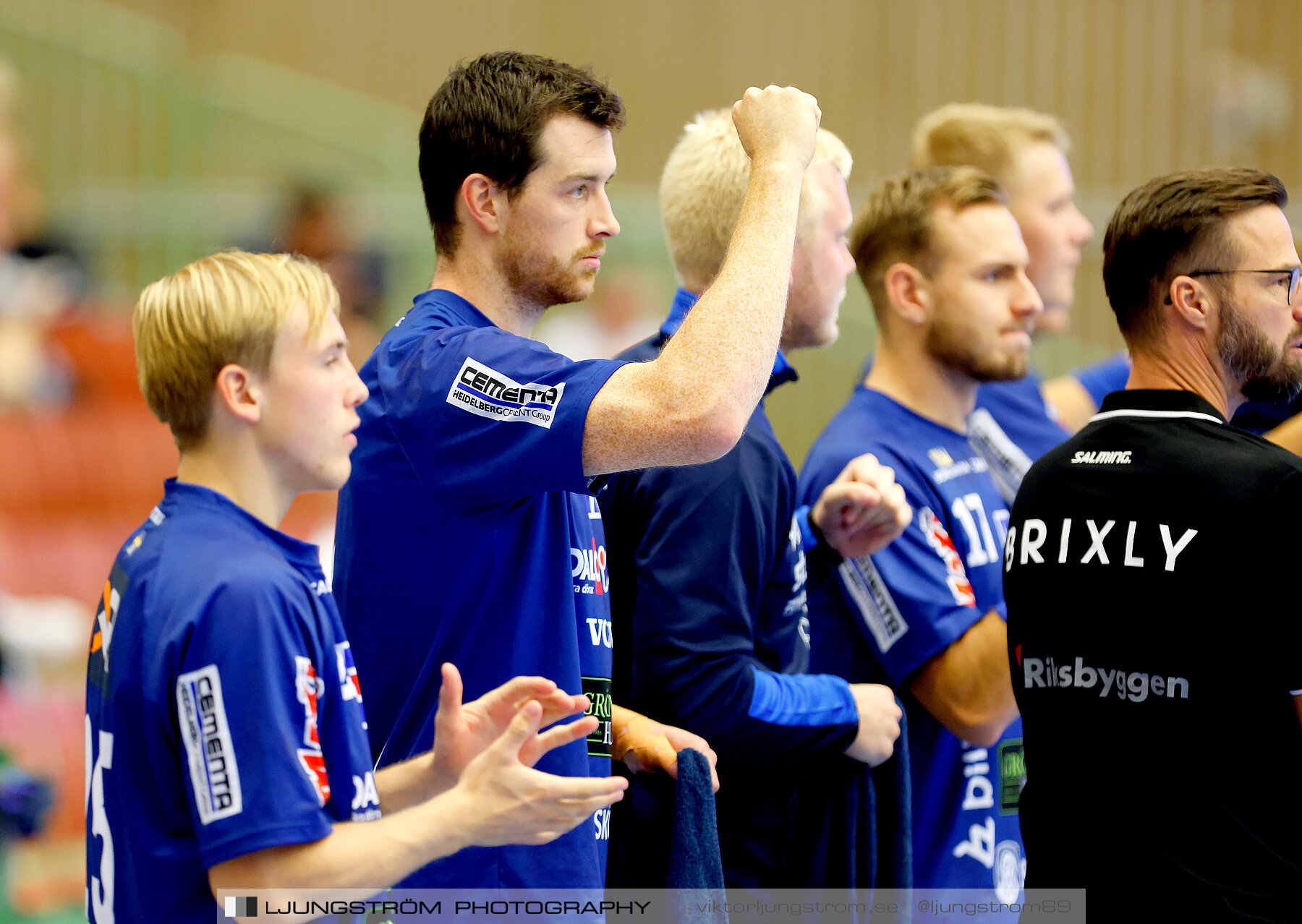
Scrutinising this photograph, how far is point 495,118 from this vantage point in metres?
2.09

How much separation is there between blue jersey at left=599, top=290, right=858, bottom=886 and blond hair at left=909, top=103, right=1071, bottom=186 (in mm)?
1845

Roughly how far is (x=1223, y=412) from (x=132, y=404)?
4893 millimetres

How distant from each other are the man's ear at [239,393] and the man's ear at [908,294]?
70.7 inches

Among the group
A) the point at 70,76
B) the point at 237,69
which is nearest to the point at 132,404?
the point at 70,76

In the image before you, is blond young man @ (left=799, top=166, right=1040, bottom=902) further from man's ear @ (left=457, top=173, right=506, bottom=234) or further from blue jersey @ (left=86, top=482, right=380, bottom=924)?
blue jersey @ (left=86, top=482, right=380, bottom=924)

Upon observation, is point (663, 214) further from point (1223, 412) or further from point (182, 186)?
point (182, 186)

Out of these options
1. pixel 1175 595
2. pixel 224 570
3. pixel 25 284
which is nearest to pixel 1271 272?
pixel 1175 595

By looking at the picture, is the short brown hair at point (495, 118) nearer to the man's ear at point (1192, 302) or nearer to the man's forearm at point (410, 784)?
the man's forearm at point (410, 784)

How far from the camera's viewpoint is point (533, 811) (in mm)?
1640

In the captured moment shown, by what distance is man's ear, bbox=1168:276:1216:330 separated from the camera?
2135 mm

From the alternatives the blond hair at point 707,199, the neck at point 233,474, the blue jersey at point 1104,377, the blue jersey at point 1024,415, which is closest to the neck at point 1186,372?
the blond hair at point 707,199

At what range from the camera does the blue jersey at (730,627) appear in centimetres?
238

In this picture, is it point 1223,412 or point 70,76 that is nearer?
point 1223,412

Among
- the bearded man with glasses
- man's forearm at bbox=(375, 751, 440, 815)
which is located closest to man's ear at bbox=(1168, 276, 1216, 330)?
the bearded man with glasses
